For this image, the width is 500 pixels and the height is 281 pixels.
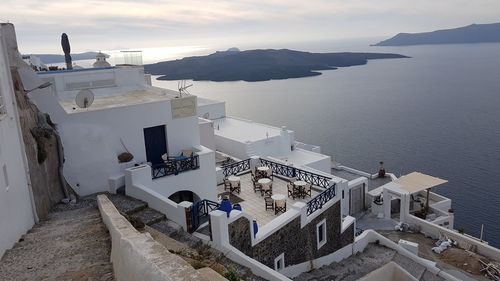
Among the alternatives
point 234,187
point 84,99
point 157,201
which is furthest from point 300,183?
point 84,99

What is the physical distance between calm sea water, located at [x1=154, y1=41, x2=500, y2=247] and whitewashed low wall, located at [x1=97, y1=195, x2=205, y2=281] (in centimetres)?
3483

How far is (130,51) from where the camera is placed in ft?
82.2

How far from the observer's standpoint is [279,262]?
50.0 ft

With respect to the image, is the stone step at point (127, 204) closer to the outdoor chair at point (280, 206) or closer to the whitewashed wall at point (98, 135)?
the whitewashed wall at point (98, 135)

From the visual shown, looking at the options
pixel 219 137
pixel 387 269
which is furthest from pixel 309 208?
pixel 219 137

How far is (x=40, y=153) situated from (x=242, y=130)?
21.0m

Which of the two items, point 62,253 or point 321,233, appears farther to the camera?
point 321,233

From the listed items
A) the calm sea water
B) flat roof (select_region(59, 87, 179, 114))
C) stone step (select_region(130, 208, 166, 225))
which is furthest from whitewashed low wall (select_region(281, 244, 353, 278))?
the calm sea water

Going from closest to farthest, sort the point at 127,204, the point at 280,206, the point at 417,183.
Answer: the point at 127,204, the point at 280,206, the point at 417,183

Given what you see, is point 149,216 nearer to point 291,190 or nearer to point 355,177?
point 291,190

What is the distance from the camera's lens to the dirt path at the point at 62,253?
8594 mm

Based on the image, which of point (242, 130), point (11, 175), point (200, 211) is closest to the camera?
point (11, 175)

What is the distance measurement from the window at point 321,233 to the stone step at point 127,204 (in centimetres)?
732

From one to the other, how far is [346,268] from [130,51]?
1807 cm
